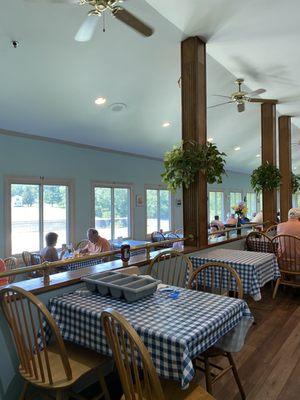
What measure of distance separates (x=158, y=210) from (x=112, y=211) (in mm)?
1680

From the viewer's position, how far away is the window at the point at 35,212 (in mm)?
5383

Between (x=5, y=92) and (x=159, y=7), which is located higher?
(x=159, y=7)

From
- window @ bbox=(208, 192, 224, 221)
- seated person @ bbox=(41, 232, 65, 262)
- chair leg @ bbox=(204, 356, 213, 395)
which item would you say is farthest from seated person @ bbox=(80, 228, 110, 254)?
window @ bbox=(208, 192, 224, 221)

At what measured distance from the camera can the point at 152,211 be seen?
8281 millimetres

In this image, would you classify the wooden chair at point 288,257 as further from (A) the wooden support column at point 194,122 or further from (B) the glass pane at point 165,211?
(B) the glass pane at point 165,211

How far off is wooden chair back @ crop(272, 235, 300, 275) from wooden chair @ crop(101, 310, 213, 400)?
2809mm

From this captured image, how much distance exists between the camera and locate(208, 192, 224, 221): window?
1117 cm

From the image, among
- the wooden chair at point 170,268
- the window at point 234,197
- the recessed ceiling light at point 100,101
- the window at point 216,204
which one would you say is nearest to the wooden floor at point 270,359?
the wooden chair at point 170,268

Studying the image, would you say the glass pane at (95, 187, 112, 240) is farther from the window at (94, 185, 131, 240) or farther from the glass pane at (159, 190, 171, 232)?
the glass pane at (159, 190, 171, 232)

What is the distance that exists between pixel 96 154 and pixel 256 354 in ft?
16.8

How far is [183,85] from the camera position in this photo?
3.90 metres

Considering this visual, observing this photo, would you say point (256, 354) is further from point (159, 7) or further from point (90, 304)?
point (159, 7)

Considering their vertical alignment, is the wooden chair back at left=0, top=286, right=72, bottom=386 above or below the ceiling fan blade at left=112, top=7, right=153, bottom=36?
below

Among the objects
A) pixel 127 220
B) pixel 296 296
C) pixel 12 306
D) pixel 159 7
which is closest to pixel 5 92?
pixel 159 7
